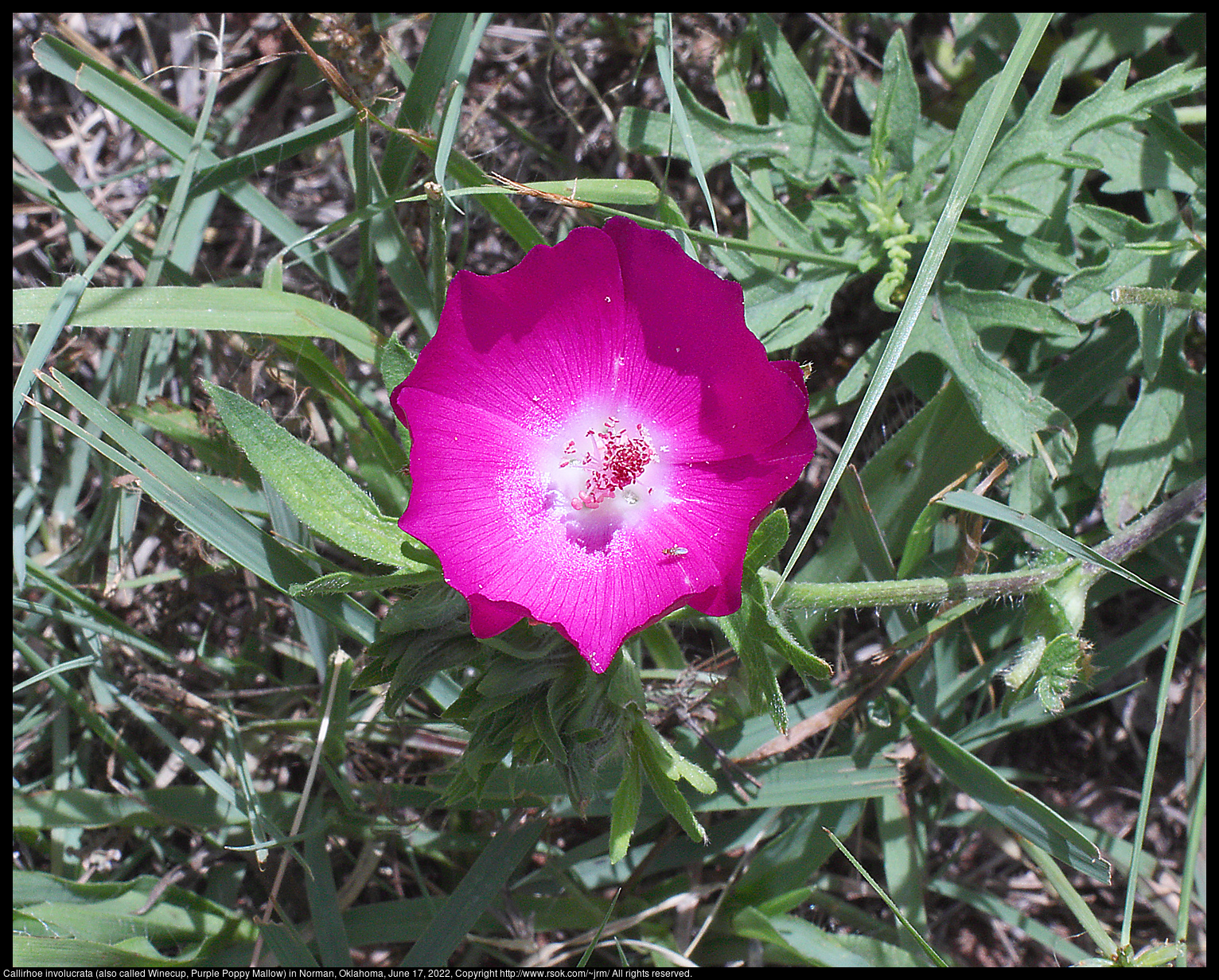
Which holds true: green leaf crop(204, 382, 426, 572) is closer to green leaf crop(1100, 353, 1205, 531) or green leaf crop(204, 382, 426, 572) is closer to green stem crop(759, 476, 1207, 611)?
green stem crop(759, 476, 1207, 611)

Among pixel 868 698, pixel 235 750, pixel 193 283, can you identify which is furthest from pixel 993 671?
pixel 193 283

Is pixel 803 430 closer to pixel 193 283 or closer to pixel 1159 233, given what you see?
pixel 1159 233

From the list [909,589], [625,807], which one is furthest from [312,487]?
[909,589]

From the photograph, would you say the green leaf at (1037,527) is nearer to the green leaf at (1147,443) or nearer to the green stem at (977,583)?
the green stem at (977,583)

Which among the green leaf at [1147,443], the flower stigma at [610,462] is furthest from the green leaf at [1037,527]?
the flower stigma at [610,462]

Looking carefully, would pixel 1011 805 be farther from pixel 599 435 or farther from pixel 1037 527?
pixel 599 435

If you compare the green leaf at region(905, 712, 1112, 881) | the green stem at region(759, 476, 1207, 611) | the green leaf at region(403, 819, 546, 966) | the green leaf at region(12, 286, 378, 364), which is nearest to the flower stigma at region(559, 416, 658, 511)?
the green stem at region(759, 476, 1207, 611)
